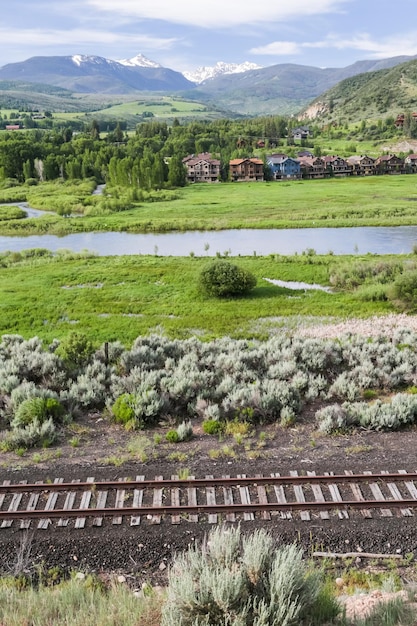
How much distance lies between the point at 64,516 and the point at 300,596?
21.2ft

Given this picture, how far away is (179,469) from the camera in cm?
1384

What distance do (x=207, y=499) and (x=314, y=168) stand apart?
12753 cm

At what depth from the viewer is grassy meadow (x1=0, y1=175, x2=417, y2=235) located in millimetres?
70438

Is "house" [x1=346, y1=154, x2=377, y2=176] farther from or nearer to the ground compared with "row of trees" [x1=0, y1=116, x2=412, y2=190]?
nearer to the ground

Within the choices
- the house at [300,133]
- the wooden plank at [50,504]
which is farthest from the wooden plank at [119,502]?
the house at [300,133]

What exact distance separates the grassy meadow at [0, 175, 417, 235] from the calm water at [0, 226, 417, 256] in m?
3.15

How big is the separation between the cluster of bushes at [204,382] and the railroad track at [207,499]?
118 inches

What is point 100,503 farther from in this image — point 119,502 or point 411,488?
point 411,488

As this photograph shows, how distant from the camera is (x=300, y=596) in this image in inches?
290

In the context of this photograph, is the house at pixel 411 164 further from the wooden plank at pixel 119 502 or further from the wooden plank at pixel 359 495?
the wooden plank at pixel 119 502

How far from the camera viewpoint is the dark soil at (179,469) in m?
10.9

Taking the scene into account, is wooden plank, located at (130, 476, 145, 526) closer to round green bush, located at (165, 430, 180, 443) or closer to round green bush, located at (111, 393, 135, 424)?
round green bush, located at (165, 430, 180, 443)

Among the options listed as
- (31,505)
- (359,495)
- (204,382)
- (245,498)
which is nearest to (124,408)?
(204,382)

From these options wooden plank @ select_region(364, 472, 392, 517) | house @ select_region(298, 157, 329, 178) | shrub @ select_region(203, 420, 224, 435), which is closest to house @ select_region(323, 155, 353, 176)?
house @ select_region(298, 157, 329, 178)
